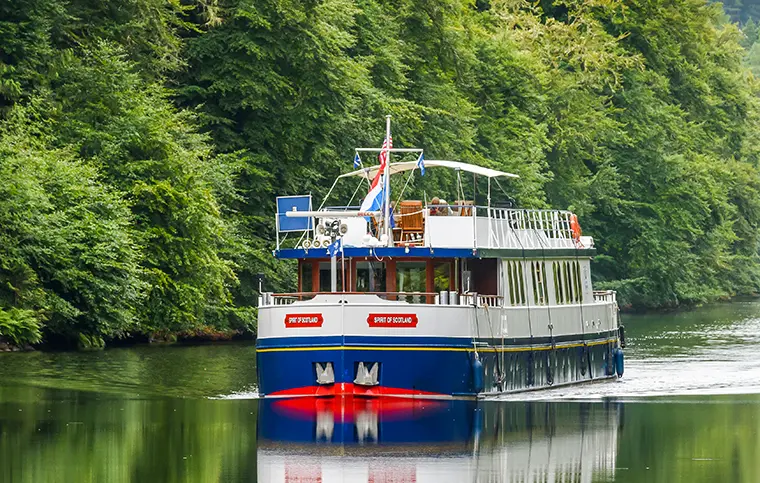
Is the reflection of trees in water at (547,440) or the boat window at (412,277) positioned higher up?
the boat window at (412,277)

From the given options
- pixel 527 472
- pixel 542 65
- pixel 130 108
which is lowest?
pixel 527 472

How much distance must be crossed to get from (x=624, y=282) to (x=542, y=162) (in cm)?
722

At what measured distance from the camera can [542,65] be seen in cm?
9212

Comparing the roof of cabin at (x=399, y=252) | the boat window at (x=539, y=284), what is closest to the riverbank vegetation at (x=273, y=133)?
the roof of cabin at (x=399, y=252)

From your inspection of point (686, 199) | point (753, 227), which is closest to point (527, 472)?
point (686, 199)

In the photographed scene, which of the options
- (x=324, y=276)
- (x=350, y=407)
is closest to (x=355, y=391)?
(x=350, y=407)

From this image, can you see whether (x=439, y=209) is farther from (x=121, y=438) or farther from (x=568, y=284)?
(x=121, y=438)

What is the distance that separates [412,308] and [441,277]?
8.20 feet

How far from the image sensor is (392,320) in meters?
38.8

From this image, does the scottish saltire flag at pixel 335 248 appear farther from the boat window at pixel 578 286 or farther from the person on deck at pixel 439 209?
the boat window at pixel 578 286

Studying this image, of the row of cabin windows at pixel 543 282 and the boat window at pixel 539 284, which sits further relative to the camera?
the boat window at pixel 539 284

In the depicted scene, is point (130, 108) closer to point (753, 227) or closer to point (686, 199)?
point (686, 199)

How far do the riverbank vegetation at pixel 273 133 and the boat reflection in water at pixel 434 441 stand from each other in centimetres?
1485

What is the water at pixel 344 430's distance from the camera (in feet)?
93.3
